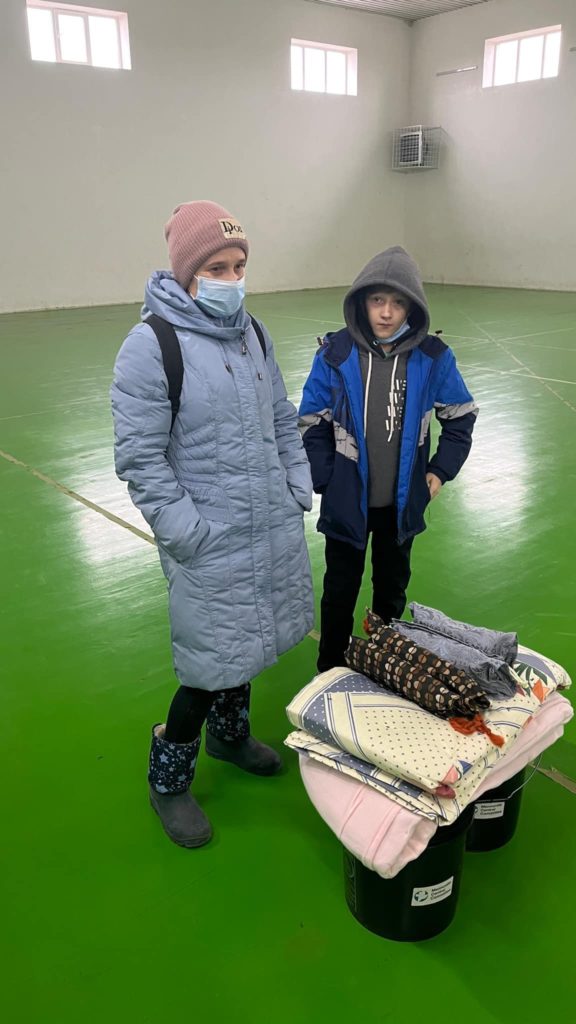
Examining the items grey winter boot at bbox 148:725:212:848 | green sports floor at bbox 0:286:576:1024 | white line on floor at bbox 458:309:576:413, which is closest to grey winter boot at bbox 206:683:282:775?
green sports floor at bbox 0:286:576:1024

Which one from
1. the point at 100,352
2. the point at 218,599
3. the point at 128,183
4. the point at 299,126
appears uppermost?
the point at 299,126

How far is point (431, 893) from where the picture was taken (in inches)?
60.7

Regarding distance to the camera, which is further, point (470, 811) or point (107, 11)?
point (107, 11)

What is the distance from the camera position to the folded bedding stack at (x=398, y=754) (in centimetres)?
141

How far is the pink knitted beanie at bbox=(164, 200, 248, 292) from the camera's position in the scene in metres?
1.64

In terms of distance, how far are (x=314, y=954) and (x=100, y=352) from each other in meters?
7.51

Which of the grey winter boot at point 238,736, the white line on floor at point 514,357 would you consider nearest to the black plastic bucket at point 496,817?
the grey winter boot at point 238,736

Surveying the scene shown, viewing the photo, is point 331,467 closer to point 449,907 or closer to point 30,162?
point 449,907

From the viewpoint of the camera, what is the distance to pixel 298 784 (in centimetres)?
207

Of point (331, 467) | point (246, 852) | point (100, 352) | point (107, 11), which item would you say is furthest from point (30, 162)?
point (246, 852)

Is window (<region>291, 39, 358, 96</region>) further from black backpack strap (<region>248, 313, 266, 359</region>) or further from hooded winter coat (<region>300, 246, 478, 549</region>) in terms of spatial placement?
black backpack strap (<region>248, 313, 266, 359</region>)

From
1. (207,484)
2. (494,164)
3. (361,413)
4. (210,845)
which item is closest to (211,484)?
(207,484)

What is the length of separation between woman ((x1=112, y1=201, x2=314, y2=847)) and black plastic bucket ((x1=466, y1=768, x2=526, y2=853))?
0.57m

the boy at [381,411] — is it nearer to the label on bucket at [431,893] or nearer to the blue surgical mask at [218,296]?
the blue surgical mask at [218,296]
